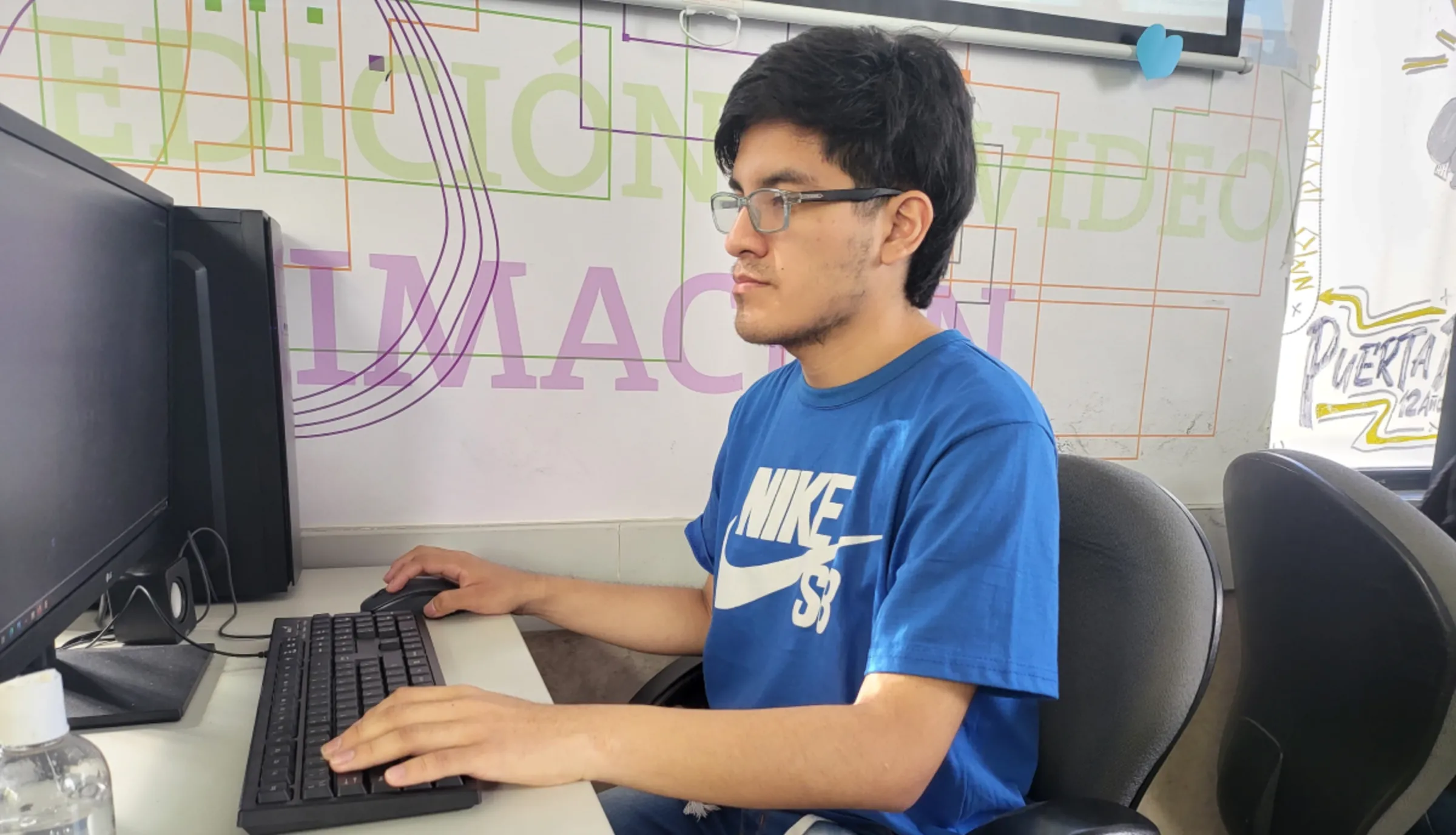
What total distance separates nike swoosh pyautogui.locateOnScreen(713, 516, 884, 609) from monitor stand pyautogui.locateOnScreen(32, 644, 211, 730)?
54cm

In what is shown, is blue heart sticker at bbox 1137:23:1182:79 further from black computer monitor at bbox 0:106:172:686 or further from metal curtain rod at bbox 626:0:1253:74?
black computer monitor at bbox 0:106:172:686

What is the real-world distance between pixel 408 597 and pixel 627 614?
27cm

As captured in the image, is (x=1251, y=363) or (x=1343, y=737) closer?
(x=1343, y=737)

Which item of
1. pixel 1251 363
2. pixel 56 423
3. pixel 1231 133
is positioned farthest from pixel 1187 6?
pixel 56 423

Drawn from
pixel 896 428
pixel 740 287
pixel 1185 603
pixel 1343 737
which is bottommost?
pixel 1343 737

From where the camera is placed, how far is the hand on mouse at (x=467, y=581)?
38.4 inches

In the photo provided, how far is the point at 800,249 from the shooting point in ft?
2.80

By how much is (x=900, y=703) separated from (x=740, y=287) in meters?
0.48

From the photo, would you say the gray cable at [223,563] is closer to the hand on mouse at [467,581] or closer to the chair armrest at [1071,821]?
the hand on mouse at [467,581]

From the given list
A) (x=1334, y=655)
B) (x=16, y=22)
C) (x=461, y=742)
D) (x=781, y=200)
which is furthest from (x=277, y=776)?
(x=1334, y=655)

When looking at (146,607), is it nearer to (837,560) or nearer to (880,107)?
(837,560)

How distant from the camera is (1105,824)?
63 cm

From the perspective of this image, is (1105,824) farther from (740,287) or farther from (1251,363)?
(1251,363)

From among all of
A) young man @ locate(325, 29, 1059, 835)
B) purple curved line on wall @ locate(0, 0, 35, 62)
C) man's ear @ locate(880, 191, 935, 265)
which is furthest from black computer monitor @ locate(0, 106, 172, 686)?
man's ear @ locate(880, 191, 935, 265)
